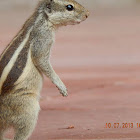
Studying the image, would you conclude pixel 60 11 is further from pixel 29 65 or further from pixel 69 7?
pixel 29 65

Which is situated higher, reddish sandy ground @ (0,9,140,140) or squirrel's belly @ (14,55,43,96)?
squirrel's belly @ (14,55,43,96)

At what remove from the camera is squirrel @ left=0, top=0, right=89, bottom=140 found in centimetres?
1034

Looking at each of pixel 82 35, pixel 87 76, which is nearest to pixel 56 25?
pixel 87 76

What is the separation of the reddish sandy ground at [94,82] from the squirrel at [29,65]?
112 cm

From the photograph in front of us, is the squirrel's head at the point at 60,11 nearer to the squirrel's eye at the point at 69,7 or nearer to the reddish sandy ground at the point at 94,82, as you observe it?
the squirrel's eye at the point at 69,7

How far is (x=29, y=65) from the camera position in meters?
10.8

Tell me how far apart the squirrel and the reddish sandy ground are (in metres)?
1.12

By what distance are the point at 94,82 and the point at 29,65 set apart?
815 cm

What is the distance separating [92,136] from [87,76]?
29.5ft

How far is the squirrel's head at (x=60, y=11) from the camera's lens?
36.7 ft

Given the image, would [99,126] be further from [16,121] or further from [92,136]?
[16,121]
